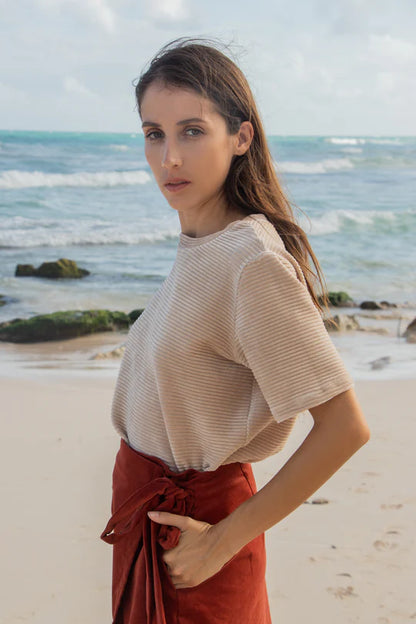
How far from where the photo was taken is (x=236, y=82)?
1.35 m

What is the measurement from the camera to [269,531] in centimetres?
321

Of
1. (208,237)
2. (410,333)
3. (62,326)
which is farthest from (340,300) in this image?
(208,237)

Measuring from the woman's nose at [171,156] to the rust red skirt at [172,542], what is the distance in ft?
1.79

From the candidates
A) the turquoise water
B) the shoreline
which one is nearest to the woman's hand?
the shoreline

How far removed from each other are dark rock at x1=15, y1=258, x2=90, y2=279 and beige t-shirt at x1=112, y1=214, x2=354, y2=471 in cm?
965

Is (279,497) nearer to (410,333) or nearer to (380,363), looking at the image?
(380,363)

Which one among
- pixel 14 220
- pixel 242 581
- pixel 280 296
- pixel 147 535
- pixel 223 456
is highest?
pixel 280 296

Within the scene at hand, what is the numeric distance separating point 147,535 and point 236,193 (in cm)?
66

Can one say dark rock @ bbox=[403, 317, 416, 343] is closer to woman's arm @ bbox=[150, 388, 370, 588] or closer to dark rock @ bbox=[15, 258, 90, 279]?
dark rock @ bbox=[15, 258, 90, 279]

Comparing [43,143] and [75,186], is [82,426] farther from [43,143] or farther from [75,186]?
[43,143]

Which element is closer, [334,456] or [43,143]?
[334,456]

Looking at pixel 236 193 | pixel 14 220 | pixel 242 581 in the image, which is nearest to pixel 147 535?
pixel 242 581

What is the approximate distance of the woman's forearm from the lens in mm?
1104

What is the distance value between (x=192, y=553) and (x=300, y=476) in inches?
10.0
